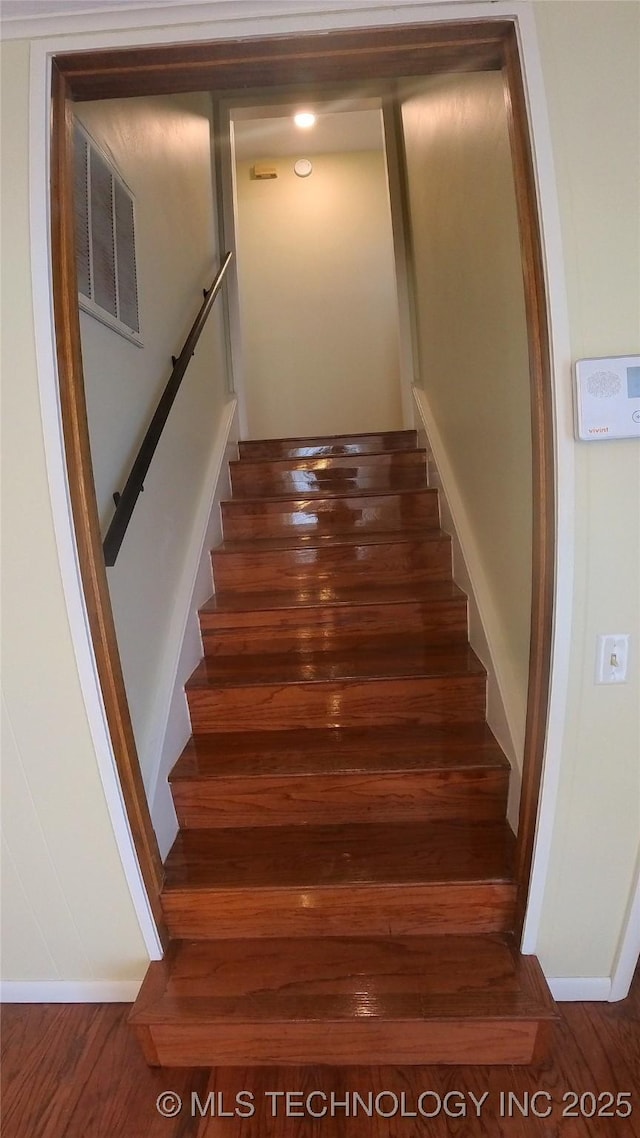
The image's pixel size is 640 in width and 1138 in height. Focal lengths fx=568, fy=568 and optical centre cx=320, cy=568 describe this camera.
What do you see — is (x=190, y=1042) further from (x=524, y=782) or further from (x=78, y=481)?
(x=78, y=481)

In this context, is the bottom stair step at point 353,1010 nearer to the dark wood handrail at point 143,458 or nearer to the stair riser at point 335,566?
the dark wood handrail at point 143,458

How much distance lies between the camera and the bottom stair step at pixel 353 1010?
1.24 meters

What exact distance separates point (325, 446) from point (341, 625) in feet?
4.06

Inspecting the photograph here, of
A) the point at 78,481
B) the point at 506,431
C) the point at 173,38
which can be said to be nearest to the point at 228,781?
the point at 78,481

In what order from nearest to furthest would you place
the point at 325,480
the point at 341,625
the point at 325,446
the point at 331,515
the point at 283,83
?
the point at 283,83
the point at 341,625
the point at 331,515
the point at 325,480
the point at 325,446

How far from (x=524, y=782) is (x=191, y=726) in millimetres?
1084

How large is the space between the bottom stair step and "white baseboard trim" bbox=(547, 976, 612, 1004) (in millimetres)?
138

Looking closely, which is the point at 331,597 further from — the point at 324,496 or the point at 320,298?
the point at 320,298

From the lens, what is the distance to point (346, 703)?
1858 mm

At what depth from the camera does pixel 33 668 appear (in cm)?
128

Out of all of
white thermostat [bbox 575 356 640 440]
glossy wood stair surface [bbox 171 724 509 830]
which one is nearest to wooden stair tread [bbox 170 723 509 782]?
glossy wood stair surface [bbox 171 724 509 830]

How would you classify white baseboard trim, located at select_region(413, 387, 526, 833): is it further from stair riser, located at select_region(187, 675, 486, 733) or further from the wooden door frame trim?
the wooden door frame trim

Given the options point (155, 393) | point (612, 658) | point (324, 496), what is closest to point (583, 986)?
point (612, 658)

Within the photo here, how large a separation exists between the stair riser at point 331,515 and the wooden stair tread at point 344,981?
161 cm
